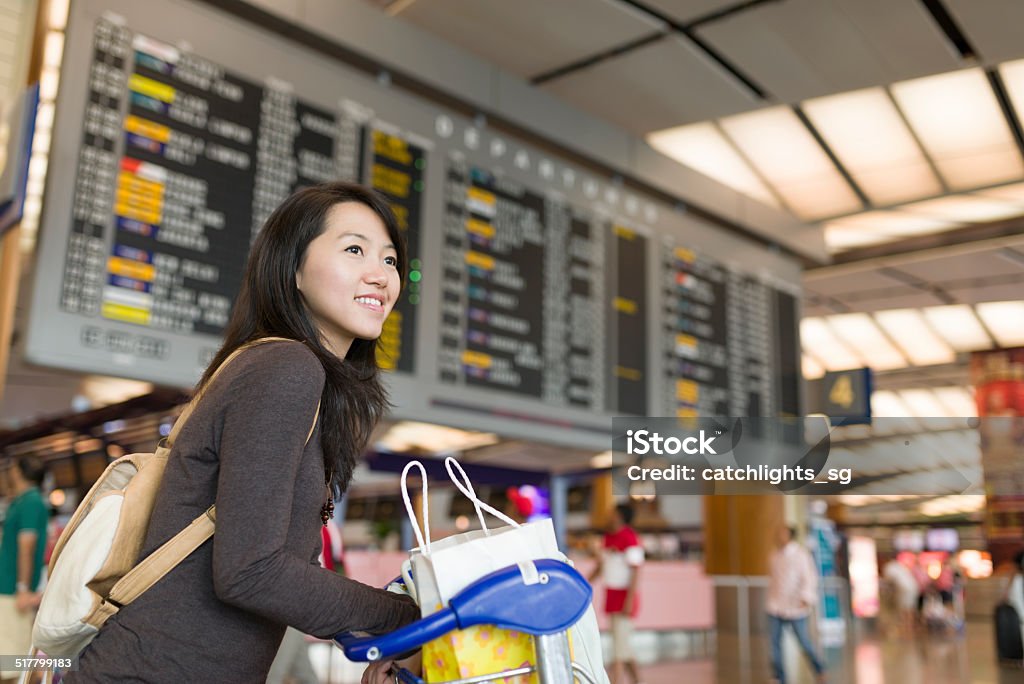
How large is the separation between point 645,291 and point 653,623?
19.5 feet

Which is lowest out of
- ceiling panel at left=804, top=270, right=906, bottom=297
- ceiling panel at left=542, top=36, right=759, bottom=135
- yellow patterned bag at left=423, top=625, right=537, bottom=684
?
yellow patterned bag at left=423, top=625, right=537, bottom=684

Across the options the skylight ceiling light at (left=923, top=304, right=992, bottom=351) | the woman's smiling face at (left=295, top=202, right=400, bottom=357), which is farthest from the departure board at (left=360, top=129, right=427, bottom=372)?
the skylight ceiling light at (left=923, top=304, right=992, bottom=351)

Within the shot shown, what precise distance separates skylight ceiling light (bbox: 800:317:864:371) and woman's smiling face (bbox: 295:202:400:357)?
985cm

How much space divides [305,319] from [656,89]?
5.10 meters

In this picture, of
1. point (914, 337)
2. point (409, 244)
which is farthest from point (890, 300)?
point (409, 244)

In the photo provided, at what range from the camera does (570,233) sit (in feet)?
19.8

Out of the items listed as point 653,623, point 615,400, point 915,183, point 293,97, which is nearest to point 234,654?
point 293,97

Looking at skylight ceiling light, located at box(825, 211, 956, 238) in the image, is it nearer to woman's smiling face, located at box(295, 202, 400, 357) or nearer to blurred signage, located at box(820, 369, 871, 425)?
blurred signage, located at box(820, 369, 871, 425)

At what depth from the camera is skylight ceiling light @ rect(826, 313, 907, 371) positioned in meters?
10.5

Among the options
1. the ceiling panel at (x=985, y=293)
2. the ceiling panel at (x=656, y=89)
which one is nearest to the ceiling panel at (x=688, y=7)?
the ceiling panel at (x=656, y=89)

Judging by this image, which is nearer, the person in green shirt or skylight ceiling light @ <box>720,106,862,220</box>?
the person in green shirt

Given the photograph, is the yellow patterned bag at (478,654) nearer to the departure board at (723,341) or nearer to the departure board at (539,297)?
the departure board at (539,297)

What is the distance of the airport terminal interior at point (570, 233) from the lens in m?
3.73

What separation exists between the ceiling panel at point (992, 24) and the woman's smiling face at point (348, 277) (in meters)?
4.61
